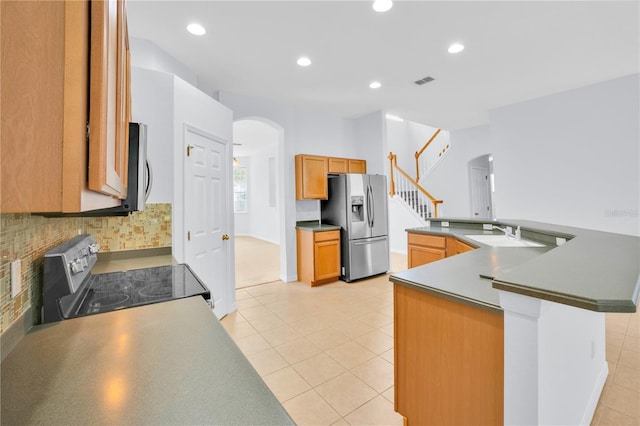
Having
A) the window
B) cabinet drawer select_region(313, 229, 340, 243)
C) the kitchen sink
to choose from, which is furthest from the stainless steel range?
the window

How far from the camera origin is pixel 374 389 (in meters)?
1.96

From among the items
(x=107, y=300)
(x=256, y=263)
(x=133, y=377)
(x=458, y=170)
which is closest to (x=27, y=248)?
(x=107, y=300)

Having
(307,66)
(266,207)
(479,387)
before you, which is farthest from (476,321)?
(266,207)

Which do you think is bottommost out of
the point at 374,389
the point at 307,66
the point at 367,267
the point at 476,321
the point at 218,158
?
the point at 374,389

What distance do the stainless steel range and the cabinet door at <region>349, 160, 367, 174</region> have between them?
12.3 feet

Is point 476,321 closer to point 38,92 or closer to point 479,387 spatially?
point 479,387

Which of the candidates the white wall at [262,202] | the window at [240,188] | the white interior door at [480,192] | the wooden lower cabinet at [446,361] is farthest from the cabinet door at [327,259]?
the window at [240,188]

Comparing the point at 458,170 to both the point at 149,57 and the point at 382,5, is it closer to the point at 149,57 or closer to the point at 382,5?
the point at 382,5

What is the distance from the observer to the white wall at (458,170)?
636cm

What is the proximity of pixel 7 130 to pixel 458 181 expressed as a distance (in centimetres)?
745

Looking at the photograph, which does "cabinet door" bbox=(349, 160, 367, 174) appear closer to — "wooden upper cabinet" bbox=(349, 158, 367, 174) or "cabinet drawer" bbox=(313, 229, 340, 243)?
"wooden upper cabinet" bbox=(349, 158, 367, 174)

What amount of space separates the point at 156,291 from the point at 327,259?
3201 millimetres

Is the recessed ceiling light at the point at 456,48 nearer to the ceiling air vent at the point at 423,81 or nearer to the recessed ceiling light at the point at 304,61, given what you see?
the ceiling air vent at the point at 423,81

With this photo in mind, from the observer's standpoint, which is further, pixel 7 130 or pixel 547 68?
pixel 547 68
